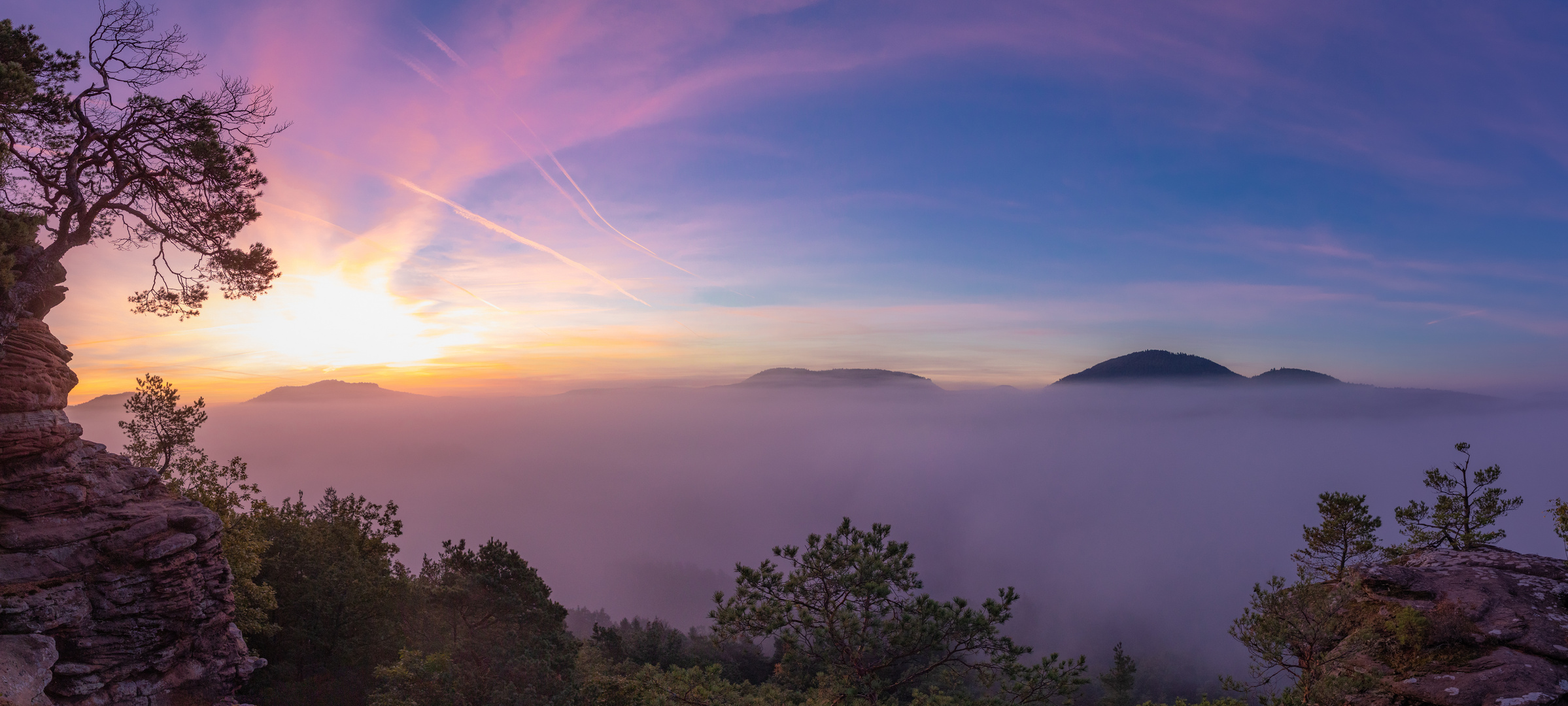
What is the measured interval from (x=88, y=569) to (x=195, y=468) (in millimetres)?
19388

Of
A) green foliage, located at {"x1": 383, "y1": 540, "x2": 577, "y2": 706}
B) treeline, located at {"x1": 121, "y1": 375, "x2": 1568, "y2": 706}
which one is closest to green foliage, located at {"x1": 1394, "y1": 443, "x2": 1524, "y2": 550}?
treeline, located at {"x1": 121, "y1": 375, "x2": 1568, "y2": 706}

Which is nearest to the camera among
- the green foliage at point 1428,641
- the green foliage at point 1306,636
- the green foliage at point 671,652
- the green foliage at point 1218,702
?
the green foliage at point 1428,641

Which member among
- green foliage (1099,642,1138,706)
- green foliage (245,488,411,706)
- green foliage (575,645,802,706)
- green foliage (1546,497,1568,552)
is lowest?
green foliage (1099,642,1138,706)

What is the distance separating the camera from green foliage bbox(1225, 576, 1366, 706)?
1498cm

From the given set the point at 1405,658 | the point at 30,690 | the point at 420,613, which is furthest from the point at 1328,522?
the point at 420,613

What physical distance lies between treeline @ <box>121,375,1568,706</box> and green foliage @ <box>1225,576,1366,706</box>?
6cm

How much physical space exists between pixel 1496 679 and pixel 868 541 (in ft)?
49.2

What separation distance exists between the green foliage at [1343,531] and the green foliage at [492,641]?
31.6 m

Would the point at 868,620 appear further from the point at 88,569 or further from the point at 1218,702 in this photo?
the point at 88,569

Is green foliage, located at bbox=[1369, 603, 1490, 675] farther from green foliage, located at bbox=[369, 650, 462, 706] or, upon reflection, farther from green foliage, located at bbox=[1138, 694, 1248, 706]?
green foliage, located at bbox=[369, 650, 462, 706]

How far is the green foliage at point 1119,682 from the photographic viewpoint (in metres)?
83.8

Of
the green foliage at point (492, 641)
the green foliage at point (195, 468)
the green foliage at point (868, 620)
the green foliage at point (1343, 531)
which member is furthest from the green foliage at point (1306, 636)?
the green foliage at point (195, 468)

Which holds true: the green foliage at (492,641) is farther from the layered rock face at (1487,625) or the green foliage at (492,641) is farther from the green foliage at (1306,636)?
the layered rock face at (1487,625)

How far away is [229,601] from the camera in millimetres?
21969
